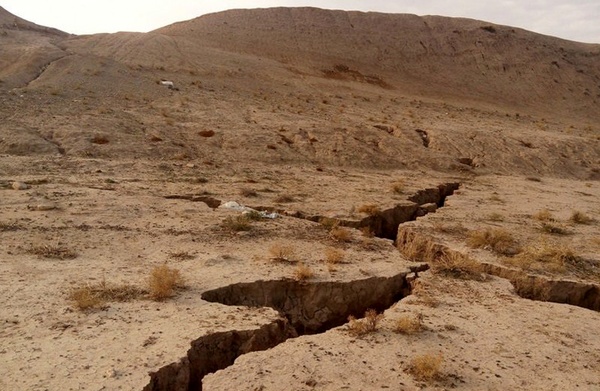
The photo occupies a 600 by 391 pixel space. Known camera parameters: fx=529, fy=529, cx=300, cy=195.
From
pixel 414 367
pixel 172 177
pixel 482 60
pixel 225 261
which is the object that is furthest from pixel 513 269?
pixel 482 60

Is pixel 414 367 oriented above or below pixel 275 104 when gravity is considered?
below

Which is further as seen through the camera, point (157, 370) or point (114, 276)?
point (114, 276)

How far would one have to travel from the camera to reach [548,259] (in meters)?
7.11

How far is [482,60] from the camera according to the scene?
37.6 m

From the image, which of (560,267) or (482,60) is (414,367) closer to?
(560,267)

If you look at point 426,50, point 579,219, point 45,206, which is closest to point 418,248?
point 579,219

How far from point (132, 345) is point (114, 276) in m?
1.64

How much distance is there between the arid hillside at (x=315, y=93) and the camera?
1474 cm

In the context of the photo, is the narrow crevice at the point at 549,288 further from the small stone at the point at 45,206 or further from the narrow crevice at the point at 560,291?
the small stone at the point at 45,206

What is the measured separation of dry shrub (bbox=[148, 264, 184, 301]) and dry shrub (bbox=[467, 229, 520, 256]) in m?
4.25

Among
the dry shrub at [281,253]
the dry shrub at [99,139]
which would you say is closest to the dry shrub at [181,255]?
the dry shrub at [281,253]

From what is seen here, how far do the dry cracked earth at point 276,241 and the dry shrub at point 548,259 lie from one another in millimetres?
36

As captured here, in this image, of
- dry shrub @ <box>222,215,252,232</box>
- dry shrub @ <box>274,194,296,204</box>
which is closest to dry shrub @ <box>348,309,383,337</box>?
dry shrub @ <box>222,215,252,232</box>

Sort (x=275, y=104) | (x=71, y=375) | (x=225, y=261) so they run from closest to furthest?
(x=71, y=375) < (x=225, y=261) < (x=275, y=104)
